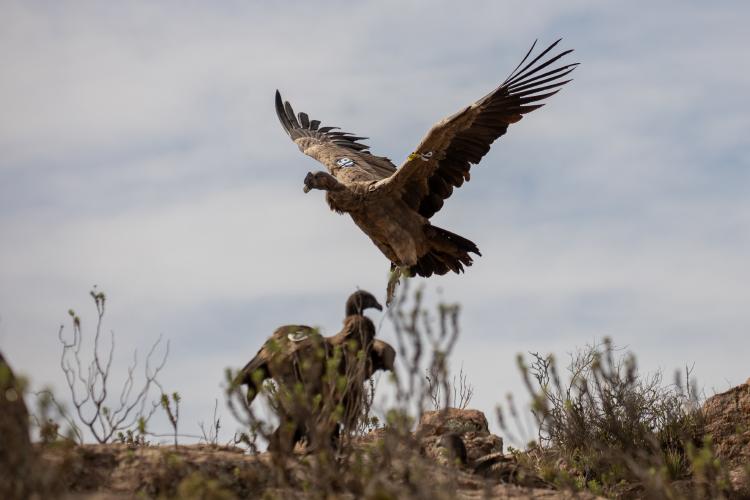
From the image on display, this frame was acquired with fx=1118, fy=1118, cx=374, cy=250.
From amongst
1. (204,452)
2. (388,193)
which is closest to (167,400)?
(204,452)

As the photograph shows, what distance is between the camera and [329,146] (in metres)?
14.8

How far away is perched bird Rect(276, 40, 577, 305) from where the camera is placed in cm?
1200

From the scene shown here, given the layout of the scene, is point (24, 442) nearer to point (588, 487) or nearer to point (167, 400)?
point (167, 400)

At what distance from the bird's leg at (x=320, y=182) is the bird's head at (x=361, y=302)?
16.9 feet

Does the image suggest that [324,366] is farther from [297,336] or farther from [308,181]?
[308,181]

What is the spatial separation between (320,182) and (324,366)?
17.9ft

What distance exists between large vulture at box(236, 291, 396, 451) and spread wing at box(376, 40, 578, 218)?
17.4ft

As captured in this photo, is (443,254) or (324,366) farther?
(443,254)

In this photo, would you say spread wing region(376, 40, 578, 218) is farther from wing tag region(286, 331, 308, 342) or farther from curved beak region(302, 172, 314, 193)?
wing tag region(286, 331, 308, 342)

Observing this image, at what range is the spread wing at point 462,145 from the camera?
39.3ft

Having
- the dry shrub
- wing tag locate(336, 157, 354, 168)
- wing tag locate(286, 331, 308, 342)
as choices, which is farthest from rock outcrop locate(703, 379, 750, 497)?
wing tag locate(336, 157, 354, 168)

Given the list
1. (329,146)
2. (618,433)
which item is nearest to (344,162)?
(329,146)

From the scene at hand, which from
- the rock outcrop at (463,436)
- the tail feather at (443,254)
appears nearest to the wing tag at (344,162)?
the tail feather at (443,254)

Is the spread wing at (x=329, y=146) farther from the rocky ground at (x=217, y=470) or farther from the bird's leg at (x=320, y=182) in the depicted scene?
the rocky ground at (x=217, y=470)
